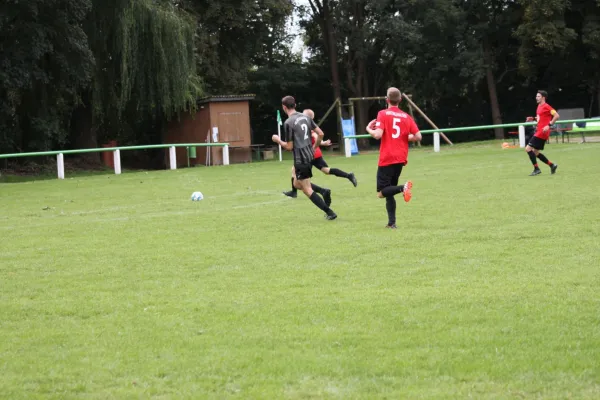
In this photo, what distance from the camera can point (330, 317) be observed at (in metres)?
6.68

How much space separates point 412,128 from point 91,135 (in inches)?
1091

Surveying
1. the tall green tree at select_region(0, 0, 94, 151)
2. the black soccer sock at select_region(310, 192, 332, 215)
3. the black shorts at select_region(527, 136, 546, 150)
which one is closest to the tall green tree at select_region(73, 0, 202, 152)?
the tall green tree at select_region(0, 0, 94, 151)

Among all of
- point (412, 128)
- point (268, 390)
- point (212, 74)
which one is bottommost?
point (268, 390)

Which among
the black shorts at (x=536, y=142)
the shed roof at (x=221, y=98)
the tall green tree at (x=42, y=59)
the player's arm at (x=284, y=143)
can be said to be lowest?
the black shorts at (x=536, y=142)

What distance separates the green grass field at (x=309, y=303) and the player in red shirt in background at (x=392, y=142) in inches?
21.1

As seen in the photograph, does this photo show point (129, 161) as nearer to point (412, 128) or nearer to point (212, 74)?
point (212, 74)

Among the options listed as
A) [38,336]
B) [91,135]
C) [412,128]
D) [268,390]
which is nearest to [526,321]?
[268,390]

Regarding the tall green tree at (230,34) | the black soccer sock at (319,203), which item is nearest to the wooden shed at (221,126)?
the tall green tree at (230,34)

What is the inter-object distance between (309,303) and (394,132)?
17.3 ft

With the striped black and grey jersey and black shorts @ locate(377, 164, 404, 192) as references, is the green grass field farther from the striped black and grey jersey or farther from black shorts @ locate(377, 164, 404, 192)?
the striped black and grey jersey

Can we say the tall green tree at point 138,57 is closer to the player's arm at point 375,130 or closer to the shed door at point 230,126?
the shed door at point 230,126

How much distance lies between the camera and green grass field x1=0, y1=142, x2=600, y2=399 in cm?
519

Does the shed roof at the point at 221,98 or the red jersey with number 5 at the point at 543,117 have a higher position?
the shed roof at the point at 221,98

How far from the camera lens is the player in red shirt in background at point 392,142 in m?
11.9
